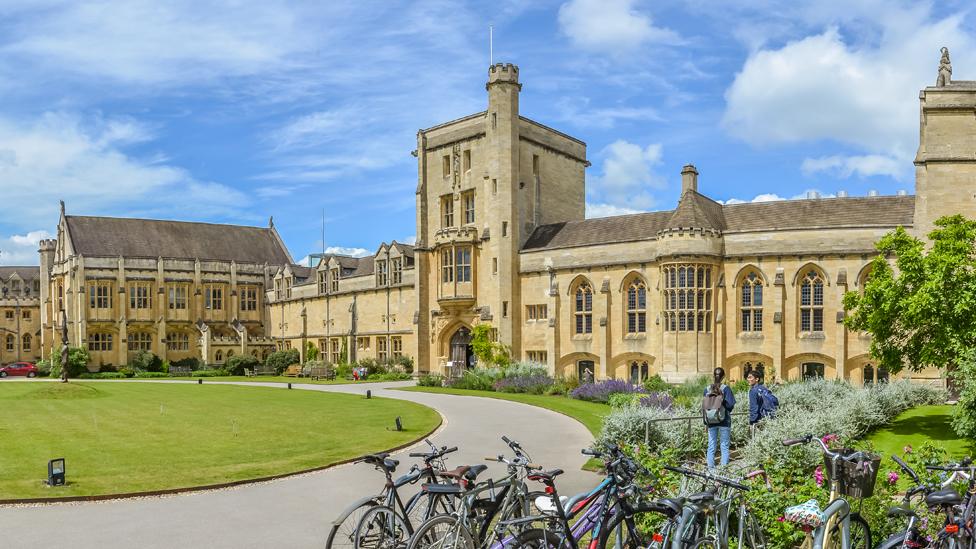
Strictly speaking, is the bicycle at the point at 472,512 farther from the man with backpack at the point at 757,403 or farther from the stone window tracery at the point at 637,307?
the stone window tracery at the point at 637,307

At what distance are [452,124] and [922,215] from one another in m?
26.2

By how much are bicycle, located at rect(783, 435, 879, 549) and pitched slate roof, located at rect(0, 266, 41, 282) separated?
293ft

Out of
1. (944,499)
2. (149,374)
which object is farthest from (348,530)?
(149,374)

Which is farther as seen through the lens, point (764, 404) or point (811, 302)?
point (811, 302)

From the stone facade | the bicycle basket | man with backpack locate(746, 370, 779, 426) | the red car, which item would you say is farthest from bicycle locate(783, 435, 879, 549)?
the stone facade

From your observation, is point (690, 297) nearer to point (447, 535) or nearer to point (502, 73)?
point (502, 73)

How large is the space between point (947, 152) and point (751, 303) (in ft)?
33.7

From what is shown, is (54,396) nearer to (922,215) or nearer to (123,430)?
(123,430)

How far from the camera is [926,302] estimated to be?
62.0 ft

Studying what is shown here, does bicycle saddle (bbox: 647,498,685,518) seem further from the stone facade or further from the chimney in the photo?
the stone facade

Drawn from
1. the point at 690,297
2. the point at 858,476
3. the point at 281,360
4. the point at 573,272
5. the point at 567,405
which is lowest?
the point at 281,360

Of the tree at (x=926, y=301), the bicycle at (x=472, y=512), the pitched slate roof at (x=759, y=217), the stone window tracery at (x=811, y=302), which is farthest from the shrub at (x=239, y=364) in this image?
the bicycle at (x=472, y=512)

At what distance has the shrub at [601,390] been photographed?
31.0 m

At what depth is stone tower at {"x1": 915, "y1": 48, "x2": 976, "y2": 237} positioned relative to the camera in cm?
3127
